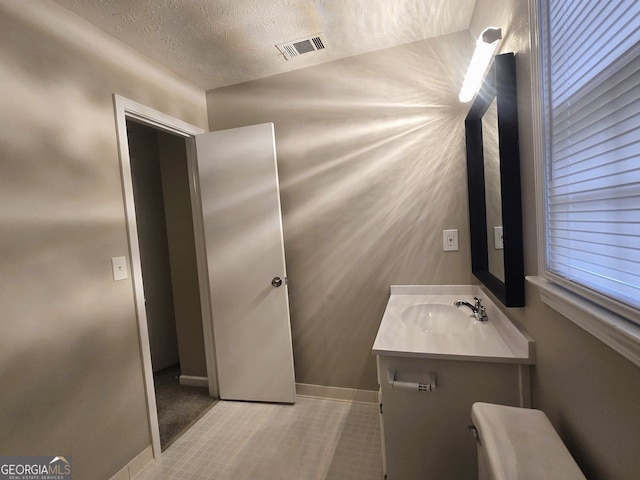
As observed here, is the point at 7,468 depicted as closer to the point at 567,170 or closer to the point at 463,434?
the point at 463,434

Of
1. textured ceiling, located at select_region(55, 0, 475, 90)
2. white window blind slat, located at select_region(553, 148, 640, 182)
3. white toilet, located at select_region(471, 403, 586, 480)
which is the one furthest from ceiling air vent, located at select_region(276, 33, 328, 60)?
white toilet, located at select_region(471, 403, 586, 480)

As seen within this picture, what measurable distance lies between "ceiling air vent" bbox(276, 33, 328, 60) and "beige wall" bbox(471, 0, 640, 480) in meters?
0.96

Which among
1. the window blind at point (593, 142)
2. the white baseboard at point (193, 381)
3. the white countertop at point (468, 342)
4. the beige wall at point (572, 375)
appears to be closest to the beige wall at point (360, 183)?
the white countertop at point (468, 342)

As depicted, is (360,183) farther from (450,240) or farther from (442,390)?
(442,390)

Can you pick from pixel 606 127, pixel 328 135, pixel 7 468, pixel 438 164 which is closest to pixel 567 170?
pixel 606 127

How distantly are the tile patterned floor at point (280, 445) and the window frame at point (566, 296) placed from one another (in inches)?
51.2

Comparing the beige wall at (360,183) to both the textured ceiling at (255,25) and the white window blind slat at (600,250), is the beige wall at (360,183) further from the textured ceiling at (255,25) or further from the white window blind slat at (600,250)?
the white window blind slat at (600,250)

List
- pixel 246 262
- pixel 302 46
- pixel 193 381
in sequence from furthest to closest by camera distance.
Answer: pixel 193 381
pixel 246 262
pixel 302 46

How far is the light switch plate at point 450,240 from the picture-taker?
1.75m

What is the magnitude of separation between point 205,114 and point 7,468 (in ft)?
7.40

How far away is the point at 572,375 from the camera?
719 millimetres

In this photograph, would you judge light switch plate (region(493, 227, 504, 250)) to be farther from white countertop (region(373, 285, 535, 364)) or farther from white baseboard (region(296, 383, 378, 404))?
white baseboard (region(296, 383, 378, 404))

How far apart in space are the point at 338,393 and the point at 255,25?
2.44m

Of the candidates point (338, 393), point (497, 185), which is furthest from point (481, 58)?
point (338, 393)
